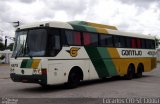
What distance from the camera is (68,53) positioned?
17.1 metres

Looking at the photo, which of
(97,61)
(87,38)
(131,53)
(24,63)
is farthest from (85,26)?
(131,53)

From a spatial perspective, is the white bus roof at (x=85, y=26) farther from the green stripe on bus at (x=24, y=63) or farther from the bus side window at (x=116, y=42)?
the green stripe on bus at (x=24, y=63)

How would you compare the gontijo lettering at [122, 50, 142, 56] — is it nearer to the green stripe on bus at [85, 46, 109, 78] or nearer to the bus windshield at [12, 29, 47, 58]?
the green stripe on bus at [85, 46, 109, 78]

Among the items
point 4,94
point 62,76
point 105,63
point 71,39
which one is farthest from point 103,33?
point 4,94

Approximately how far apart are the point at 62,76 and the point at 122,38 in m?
7.51

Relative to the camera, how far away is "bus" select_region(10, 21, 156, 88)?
15.7 metres

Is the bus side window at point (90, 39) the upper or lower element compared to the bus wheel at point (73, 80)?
upper

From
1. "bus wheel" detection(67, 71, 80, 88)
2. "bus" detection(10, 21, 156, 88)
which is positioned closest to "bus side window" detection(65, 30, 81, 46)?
"bus" detection(10, 21, 156, 88)

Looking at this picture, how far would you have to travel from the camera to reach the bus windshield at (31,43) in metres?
15.8

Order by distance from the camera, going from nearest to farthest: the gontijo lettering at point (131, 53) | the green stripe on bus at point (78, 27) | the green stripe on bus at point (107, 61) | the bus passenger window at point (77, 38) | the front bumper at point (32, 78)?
the front bumper at point (32, 78) < the bus passenger window at point (77, 38) < the green stripe on bus at point (78, 27) < the green stripe on bus at point (107, 61) < the gontijo lettering at point (131, 53)

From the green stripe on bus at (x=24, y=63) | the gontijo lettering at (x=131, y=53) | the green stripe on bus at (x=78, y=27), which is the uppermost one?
the green stripe on bus at (x=78, y=27)

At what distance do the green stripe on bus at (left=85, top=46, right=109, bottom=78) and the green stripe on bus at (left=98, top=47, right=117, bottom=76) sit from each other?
0.78 ft

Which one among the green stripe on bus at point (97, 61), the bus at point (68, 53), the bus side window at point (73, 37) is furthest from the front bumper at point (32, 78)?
the green stripe on bus at point (97, 61)

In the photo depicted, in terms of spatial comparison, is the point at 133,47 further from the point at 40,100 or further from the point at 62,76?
the point at 40,100
